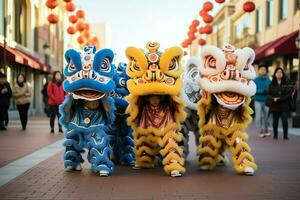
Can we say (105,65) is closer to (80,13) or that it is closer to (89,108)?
(89,108)

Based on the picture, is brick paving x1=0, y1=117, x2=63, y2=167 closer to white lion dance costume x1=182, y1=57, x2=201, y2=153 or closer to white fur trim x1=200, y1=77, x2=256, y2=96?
white lion dance costume x1=182, y1=57, x2=201, y2=153

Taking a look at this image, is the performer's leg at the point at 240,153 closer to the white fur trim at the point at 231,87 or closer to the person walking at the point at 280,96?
the white fur trim at the point at 231,87

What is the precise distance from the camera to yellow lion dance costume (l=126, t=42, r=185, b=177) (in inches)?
294

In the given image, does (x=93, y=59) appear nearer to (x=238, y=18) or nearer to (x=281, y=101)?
(x=281, y=101)

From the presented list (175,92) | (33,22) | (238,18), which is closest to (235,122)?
(175,92)

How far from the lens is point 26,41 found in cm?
2903

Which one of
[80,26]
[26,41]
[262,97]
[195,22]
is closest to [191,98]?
[262,97]

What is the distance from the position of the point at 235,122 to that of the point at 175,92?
1.15m

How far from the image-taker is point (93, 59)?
25.0 ft

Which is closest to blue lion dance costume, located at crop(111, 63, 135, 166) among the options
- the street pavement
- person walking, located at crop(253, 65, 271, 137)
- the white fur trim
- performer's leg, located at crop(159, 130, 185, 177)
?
the street pavement

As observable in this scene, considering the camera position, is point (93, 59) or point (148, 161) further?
point (148, 161)

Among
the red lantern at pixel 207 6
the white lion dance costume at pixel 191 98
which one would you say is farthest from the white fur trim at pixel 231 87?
the red lantern at pixel 207 6

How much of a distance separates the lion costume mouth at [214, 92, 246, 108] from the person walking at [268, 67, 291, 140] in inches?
232

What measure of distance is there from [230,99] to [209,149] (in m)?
0.90
